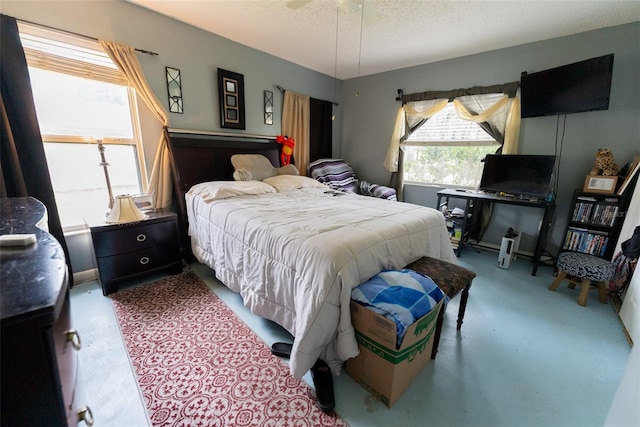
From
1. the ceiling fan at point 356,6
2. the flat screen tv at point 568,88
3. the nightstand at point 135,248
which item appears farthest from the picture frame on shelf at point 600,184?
the nightstand at point 135,248

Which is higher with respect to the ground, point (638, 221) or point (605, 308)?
point (638, 221)

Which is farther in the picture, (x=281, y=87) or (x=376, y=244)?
(x=281, y=87)

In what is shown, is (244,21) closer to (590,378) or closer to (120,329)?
(120,329)

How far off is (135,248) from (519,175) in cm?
409

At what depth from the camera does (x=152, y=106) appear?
8.70 feet

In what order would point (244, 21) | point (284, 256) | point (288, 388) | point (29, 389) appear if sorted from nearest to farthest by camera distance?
point (29, 389)
point (288, 388)
point (284, 256)
point (244, 21)

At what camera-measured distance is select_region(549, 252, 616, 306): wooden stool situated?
216 centimetres

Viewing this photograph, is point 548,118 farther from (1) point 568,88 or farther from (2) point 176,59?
(2) point 176,59

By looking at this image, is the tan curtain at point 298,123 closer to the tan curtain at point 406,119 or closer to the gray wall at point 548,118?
the gray wall at point 548,118

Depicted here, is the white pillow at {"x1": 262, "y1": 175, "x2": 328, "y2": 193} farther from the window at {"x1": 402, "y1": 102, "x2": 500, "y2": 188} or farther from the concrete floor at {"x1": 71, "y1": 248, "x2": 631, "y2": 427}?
the window at {"x1": 402, "y1": 102, "x2": 500, "y2": 188}

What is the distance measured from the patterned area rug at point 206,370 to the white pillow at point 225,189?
37.4 inches

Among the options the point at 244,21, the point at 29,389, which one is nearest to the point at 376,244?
the point at 29,389

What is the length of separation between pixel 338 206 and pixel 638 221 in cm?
245

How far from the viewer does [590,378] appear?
59.3 inches
